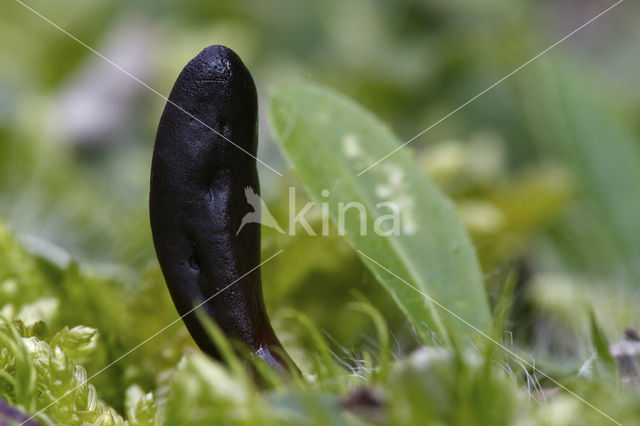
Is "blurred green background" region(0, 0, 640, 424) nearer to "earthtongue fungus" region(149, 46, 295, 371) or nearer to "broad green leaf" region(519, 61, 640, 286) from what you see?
"broad green leaf" region(519, 61, 640, 286)

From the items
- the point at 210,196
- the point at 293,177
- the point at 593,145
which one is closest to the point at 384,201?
the point at 210,196

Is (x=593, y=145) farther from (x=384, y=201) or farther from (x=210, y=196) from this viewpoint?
(x=210, y=196)

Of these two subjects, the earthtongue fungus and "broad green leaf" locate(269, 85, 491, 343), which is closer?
the earthtongue fungus

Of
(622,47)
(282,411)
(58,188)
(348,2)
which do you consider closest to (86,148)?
(58,188)

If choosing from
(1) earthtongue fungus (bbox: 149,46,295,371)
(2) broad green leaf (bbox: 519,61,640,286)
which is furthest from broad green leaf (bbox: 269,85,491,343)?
(2) broad green leaf (bbox: 519,61,640,286)

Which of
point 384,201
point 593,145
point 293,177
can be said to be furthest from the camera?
point 593,145

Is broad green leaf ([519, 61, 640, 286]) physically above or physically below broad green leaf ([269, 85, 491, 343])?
below
